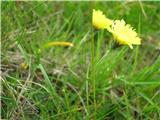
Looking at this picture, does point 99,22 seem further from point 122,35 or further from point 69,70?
point 69,70

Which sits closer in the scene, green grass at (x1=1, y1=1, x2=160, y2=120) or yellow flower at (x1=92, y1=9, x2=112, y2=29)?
yellow flower at (x1=92, y1=9, x2=112, y2=29)

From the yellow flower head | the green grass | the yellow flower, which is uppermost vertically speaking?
the yellow flower

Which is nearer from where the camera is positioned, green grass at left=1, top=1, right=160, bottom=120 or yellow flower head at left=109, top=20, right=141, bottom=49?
yellow flower head at left=109, top=20, right=141, bottom=49

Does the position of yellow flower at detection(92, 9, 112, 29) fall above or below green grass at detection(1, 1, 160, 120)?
above

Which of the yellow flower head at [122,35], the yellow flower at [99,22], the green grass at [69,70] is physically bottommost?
the green grass at [69,70]

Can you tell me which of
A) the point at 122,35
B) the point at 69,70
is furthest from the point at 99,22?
the point at 69,70

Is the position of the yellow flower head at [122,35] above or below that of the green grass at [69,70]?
above

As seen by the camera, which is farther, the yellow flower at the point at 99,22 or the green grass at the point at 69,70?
the green grass at the point at 69,70

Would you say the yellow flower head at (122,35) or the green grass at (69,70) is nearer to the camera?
the yellow flower head at (122,35)
